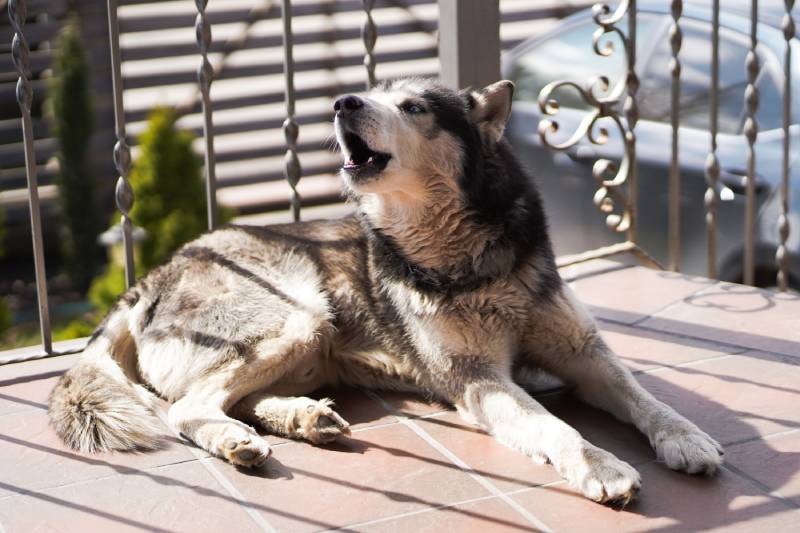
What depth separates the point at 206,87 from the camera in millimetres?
3625

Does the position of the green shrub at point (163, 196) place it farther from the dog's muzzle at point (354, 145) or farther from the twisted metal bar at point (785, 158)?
the dog's muzzle at point (354, 145)

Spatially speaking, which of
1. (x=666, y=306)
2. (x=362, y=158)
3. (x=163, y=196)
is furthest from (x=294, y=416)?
(x=163, y=196)

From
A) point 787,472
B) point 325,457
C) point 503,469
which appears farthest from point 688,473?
point 325,457

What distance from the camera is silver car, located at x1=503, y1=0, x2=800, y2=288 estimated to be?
509 cm

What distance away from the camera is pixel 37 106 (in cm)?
989

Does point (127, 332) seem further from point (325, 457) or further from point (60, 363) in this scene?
point (325, 457)

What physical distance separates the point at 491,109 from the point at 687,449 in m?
1.19

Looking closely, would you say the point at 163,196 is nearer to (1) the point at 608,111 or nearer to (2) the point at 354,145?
(1) the point at 608,111

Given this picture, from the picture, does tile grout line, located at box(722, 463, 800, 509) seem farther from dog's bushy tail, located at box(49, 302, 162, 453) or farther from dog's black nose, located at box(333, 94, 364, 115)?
dog's bushy tail, located at box(49, 302, 162, 453)

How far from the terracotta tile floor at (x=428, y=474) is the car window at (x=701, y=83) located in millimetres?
2051

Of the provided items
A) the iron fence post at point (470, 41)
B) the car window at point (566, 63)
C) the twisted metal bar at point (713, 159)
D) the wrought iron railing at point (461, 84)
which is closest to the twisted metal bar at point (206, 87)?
the wrought iron railing at point (461, 84)

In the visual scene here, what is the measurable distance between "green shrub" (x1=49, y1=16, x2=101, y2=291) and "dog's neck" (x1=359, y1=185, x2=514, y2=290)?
6567mm

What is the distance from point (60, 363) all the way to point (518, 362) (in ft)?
5.34

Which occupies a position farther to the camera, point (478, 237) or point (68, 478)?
point (478, 237)
